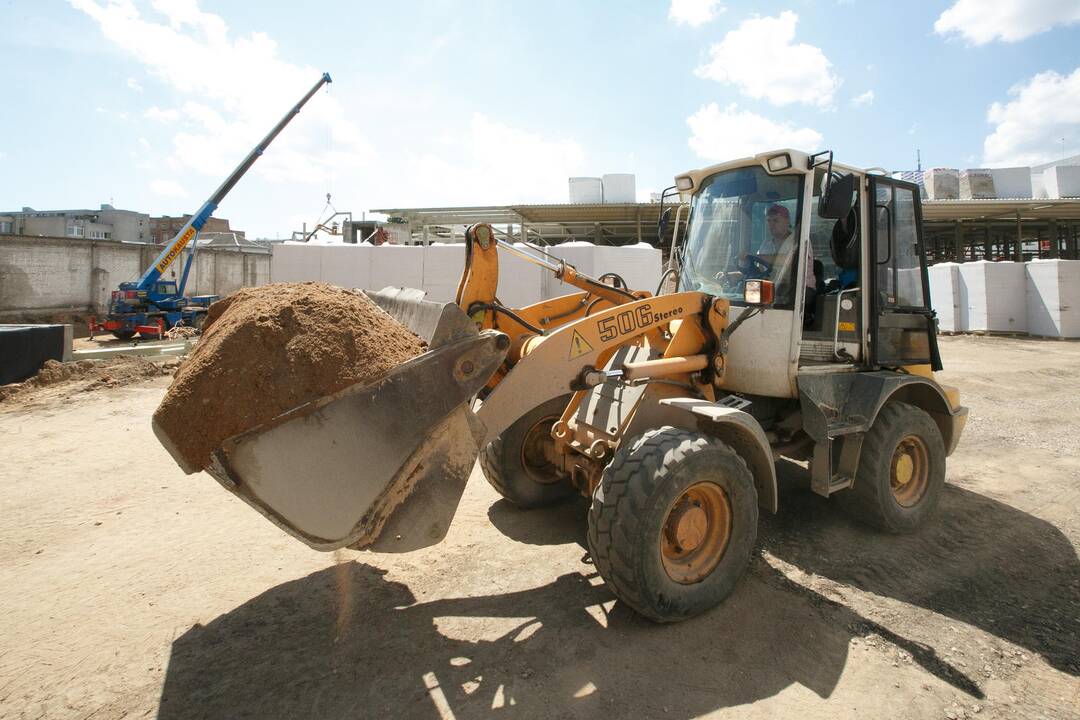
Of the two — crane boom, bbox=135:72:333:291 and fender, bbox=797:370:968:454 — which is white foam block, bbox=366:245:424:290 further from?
fender, bbox=797:370:968:454

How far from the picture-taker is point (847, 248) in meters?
4.23

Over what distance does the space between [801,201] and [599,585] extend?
2.90 metres

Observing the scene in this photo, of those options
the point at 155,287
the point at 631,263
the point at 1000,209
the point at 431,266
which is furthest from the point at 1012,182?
the point at 155,287

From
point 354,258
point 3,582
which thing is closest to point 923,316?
point 3,582

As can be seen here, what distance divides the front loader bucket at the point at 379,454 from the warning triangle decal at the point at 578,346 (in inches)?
22.5

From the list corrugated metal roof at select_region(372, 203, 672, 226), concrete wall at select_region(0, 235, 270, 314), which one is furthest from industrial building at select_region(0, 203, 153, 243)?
corrugated metal roof at select_region(372, 203, 672, 226)

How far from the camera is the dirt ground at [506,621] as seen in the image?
106 inches

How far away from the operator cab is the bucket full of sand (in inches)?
84.9

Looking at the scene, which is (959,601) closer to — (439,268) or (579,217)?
(439,268)

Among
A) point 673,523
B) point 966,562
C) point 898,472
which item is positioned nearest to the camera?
point 673,523

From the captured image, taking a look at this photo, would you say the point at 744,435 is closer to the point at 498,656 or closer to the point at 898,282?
the point at 498,656

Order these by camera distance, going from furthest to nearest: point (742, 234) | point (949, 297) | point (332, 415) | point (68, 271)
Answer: point (68, 271), point (949, 297), point (742, 234), point (332, 415)

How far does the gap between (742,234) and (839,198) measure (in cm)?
75

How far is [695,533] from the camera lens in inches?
131
